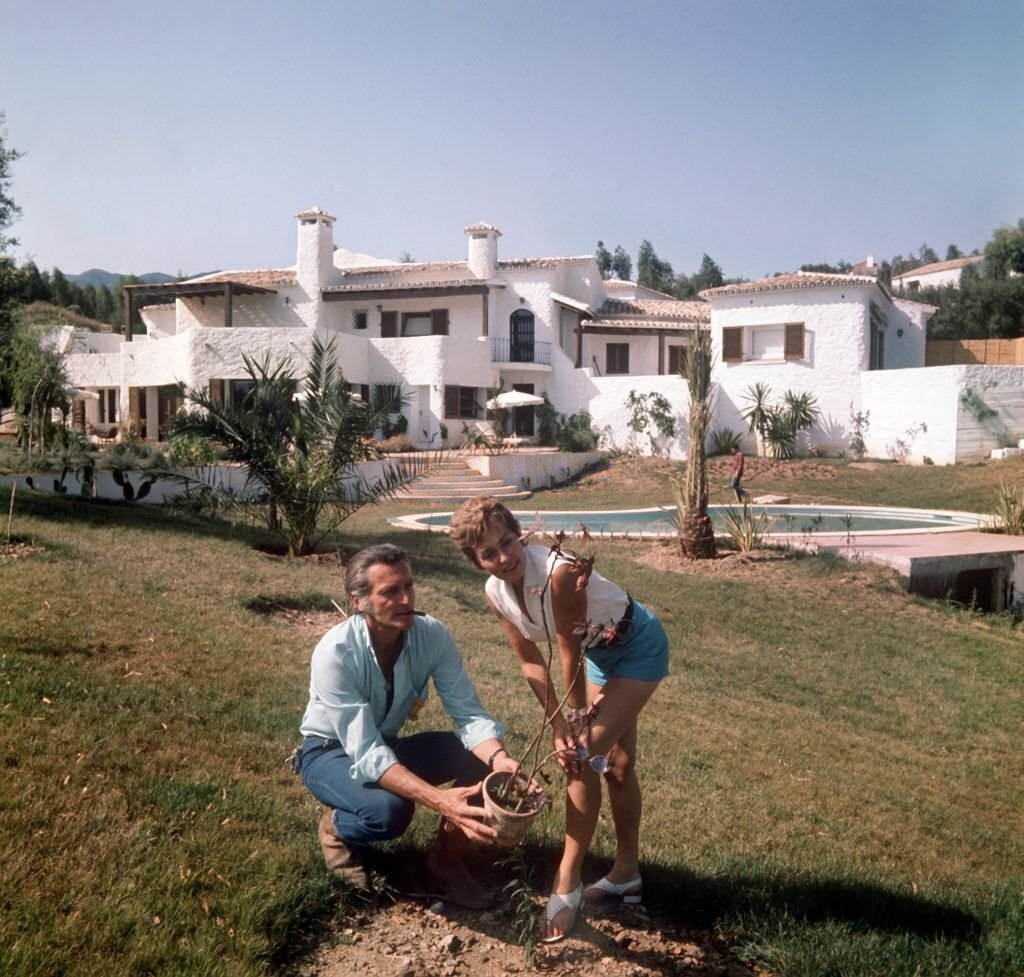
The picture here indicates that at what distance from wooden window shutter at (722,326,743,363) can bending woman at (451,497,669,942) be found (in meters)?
27.9

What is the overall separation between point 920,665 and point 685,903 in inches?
241

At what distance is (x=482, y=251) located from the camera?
34406mm

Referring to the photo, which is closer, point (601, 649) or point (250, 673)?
point (601, 649)

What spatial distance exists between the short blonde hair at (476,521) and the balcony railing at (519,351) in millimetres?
30493

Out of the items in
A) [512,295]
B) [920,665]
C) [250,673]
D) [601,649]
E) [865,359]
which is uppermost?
[512,295]

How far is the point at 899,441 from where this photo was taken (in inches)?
1067

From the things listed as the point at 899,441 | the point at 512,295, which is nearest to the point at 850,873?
the point at 899,441

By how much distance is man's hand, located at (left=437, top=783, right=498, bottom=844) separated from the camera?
9.61 feet

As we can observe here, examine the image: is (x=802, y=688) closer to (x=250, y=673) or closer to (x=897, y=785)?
(x=897, y=785)

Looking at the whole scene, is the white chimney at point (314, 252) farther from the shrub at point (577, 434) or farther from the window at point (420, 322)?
the shrub at point (577, 434)

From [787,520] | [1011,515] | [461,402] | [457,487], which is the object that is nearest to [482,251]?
[461,402]

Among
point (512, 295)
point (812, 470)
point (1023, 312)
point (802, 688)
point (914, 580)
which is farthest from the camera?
point (1023, 312)

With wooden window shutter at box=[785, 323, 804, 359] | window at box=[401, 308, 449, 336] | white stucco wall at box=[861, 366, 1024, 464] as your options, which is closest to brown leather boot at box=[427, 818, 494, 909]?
white stucco wall at box=[861, 366, 1024, 464]

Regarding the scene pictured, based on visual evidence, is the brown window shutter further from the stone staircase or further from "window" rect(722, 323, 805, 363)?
"window" rect(722, 323, 805, 363)
